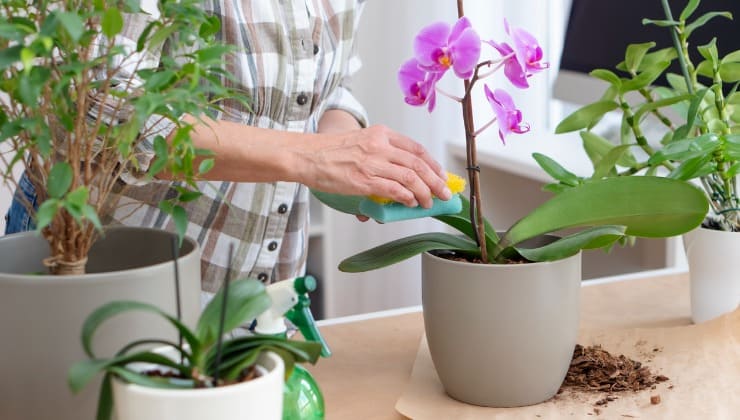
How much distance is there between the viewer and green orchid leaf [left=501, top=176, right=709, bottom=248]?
90 centimetres

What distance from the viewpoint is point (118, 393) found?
596 millimetres

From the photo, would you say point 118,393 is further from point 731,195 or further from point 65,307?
point 731,195

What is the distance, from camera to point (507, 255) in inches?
35.8

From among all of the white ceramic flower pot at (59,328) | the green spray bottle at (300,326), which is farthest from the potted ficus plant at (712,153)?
the white ceramic flower pot at (59,328)

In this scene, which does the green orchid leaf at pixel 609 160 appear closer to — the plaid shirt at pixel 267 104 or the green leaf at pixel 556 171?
the green leaf at pixel 556 171

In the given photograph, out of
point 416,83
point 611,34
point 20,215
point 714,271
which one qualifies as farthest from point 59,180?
point 611,34

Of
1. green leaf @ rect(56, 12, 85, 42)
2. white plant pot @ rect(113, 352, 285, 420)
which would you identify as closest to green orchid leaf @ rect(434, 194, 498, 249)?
white plant pot @ rect(113, 352, 285, 420)

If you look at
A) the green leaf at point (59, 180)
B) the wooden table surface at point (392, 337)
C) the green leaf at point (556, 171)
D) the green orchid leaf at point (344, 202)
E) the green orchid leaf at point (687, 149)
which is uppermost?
the green leaf at point (59, 180)

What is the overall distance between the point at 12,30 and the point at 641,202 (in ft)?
1.90

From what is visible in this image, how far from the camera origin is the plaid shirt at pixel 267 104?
50.9 inches

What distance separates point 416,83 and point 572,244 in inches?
8.0

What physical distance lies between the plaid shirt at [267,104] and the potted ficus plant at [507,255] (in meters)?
0.43

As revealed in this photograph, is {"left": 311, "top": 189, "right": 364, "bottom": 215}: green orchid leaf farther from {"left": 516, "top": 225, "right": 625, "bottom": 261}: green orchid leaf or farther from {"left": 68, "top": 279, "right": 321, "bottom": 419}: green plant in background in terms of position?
{"left": 68, "top": 279, "right": 321, "bottom": 419}: green plant in background

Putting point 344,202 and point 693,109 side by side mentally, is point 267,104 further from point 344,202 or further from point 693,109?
point 693,109
